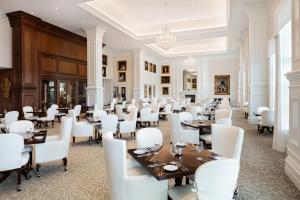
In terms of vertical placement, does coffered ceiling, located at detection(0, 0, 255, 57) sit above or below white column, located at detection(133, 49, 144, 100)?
above

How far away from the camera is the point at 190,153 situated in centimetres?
284

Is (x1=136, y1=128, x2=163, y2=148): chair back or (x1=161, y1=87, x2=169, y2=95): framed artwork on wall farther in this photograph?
(x1=161, y1=87, x2=169, y2=95): framed artwork on wall

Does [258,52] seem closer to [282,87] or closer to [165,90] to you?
[282,87]

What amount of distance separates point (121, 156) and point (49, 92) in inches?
396

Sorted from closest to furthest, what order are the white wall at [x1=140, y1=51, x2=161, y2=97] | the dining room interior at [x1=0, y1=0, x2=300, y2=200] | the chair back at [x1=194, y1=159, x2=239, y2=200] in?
1. the chair back at [x1=194, y1=159, x2=239, y2=200]
2. the dining room interior at [x1=0, y1=0, x2=300, y2=200]
3. the white wall at [x1=140, y1=51, x2=161, y2=97]

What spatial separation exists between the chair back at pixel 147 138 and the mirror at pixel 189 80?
59.9ft

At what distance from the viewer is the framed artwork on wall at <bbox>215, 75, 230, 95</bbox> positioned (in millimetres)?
19781

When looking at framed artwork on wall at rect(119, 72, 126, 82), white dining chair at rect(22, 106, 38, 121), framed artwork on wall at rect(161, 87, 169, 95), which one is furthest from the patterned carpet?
framed artwork on wall at rect(161, 87, 169, 95)

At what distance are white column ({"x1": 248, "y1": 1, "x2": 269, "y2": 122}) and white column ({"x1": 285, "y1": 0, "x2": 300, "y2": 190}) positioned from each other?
5206 millimetres

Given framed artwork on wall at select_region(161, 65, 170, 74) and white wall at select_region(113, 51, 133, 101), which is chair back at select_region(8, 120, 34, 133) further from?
framed artwork on wall at select_region(161, 65, 170, 74)

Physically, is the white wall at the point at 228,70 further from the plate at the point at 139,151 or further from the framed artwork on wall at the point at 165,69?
the plate at the point at 139,151

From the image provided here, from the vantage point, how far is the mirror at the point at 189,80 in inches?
834

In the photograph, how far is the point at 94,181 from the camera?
370 cm

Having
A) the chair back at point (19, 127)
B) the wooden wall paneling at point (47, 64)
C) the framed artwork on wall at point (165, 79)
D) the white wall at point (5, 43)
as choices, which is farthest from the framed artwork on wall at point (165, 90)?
the chair back at point (19, 127)
